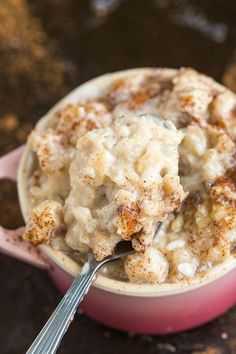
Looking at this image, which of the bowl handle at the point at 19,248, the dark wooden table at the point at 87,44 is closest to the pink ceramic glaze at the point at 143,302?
the bowl handle at the point at 19,248

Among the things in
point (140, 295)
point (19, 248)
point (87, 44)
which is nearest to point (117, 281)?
point (140, 295)

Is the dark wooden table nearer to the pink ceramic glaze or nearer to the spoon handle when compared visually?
the pink ceramic glaze

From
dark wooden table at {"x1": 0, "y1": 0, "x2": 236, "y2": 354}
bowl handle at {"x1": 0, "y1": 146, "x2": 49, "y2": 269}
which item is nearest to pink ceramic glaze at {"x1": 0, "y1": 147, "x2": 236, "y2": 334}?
bowl handle at {"x1": 0, "y1": 146, "x2": 49, "y2": 269}

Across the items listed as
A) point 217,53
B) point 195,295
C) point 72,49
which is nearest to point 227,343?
point 195,295

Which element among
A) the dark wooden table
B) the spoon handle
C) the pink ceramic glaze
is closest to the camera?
the spoon handle

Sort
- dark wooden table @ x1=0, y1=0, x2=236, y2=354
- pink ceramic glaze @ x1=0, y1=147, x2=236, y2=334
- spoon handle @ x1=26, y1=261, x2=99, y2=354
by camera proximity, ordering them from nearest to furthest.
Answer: spoon handle @ x1=26, y1=261, x2=99, y2=354 < pink ceramic glaze @ x1=0, y1=147, x2=236, y2=334 < dark wooden table @ x1=0, y1=0, x2=236, y2=354

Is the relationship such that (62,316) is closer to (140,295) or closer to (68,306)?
(68,306)
